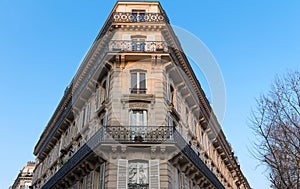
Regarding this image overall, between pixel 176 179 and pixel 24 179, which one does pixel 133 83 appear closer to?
pixel 176 179

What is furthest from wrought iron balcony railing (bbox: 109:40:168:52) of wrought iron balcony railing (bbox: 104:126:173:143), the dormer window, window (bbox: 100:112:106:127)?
wrought iron balcony railing (bbox: 104:126:173:143)

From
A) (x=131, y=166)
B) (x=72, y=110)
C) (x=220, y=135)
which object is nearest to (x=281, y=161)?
(x=131, y=166)

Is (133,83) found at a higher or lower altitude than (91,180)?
higher

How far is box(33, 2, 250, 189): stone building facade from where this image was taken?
13.7m

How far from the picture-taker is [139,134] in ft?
47.0

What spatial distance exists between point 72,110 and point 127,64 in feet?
20.1

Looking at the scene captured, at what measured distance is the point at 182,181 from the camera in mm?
14969

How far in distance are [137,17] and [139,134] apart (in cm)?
702

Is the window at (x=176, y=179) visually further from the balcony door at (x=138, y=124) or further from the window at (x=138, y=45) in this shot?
the window at (x=138, y=45)

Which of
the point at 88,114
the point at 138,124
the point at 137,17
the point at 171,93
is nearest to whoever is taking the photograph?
the point at 138,124

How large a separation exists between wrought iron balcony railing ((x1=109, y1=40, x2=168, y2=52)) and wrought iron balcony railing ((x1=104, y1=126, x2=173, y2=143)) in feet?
13.7

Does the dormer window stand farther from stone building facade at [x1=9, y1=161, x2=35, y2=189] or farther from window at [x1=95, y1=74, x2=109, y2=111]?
stone building facade at [x1=9, y1=161, x2=35, y2=189]

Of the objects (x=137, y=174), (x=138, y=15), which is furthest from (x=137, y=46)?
(x=137, y=174)

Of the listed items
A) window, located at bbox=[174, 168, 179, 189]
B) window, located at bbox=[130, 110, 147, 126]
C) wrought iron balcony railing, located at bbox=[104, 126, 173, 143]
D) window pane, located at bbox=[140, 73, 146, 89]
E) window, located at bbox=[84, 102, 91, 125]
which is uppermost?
window pane, located at bbox=[140, 73, 146, 89]
